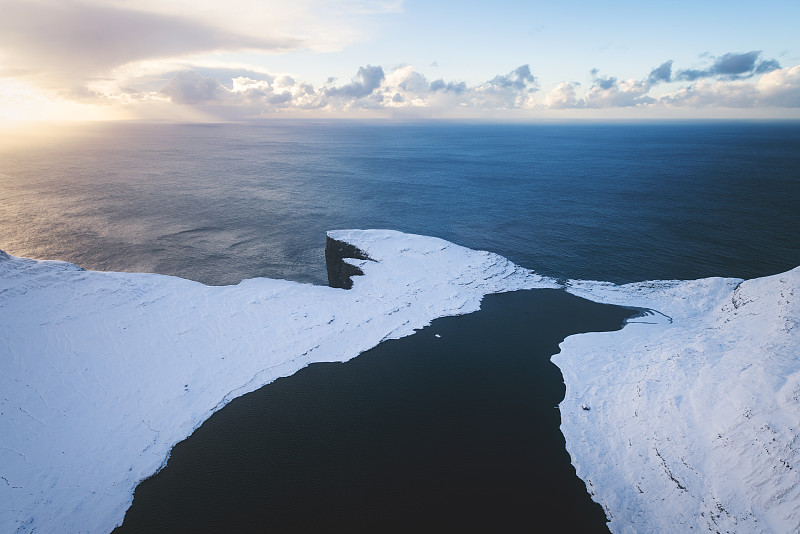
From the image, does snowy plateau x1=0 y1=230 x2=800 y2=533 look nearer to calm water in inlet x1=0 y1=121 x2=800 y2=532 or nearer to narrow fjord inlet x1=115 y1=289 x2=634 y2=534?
narrow fjord inlet x1=115 y1=289 x2=634 y2=534

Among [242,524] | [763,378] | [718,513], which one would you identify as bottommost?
[242,524]

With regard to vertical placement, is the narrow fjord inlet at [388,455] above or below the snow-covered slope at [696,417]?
below

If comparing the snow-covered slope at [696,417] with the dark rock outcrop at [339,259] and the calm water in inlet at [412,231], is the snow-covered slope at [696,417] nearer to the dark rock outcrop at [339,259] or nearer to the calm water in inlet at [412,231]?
the calm water in inlet at [412,231]

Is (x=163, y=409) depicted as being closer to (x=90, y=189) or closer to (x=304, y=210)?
(x=304, y=210)


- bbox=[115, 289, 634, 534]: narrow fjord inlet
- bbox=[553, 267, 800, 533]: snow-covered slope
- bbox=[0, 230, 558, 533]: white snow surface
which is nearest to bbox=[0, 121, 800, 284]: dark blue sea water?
bbox=[0, 230, 558, 533]: white snow surface

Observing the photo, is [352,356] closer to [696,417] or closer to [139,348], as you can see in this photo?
[139,348]

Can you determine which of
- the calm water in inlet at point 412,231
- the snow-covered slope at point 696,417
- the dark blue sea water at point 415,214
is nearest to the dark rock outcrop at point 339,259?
the dark blue sea water at point 415,214

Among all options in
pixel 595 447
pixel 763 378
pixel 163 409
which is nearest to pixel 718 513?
pixel 595 447
